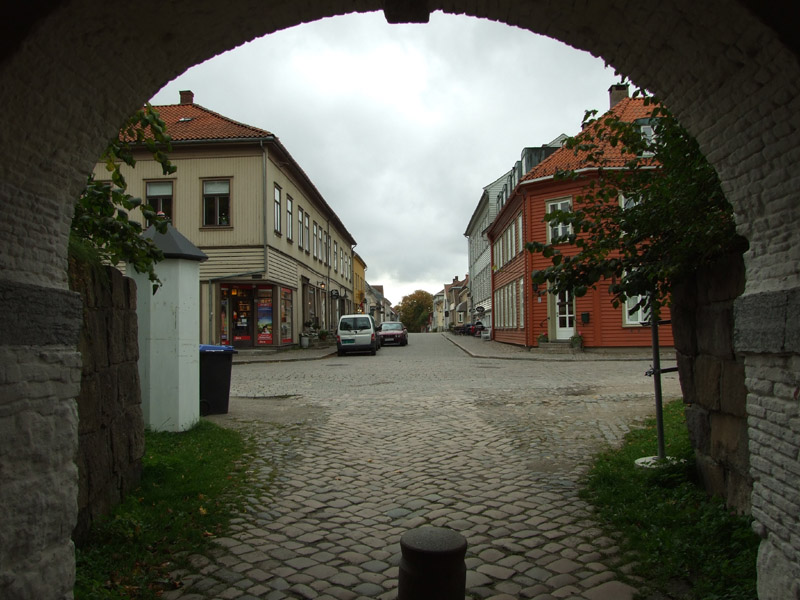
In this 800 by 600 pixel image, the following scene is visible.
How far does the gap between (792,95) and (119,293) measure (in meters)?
4.51

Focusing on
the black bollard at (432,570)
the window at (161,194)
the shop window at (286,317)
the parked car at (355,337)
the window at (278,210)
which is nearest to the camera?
the black bollard at (432,570)

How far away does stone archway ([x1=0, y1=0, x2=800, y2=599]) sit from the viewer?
9.42 feet

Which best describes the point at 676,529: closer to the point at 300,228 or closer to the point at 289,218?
the point at 289,218

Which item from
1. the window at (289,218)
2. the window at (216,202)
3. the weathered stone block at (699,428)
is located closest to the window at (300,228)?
the window at (289,218)

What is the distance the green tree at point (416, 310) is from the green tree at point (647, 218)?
119 meters

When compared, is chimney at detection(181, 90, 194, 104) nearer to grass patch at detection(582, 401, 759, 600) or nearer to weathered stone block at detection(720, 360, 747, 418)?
grass patch at detection(582, 401, 759, 600)

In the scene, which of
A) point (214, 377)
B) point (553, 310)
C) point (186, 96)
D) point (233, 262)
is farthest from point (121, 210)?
point (186, 96)

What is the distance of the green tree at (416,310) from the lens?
126 m

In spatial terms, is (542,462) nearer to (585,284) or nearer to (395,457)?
(395,457)

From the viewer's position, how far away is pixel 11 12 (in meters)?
2.73

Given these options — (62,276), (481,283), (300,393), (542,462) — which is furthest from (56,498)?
(481,283)

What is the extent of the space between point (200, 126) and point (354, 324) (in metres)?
9.89

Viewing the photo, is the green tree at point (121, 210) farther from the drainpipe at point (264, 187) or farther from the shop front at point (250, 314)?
the shop front at point (250, 314)

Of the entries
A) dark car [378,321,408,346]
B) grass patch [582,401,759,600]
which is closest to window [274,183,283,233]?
dark car [378,321,408,346]
